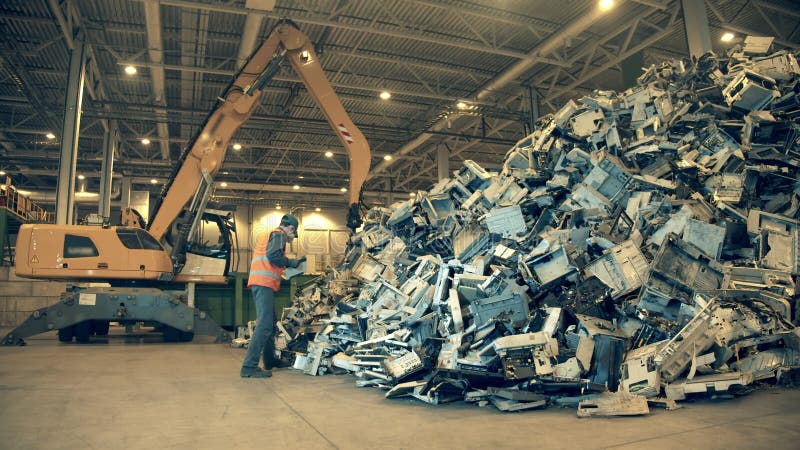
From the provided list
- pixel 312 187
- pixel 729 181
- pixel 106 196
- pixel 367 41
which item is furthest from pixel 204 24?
pixel 312 187

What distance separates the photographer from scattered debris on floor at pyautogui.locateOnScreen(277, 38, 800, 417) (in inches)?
150

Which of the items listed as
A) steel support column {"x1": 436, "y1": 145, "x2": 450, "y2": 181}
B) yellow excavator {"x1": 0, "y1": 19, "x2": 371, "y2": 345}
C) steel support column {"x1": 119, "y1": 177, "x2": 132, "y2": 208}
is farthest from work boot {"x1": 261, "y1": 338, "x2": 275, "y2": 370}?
steel support column {"x1": 119, "y1": 177, "x2": 132, "y2": 208}

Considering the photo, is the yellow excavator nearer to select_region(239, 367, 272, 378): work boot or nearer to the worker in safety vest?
the worker in safety vest

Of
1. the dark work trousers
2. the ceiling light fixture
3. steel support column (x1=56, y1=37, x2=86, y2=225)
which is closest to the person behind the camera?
the dark work trousers

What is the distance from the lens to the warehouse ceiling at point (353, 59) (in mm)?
10367

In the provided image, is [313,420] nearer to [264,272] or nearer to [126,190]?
[264,272]

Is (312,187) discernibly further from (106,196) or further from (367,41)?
(367,41)

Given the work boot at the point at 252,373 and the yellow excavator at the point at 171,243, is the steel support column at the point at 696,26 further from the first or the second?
the work boot at the point at 252,373

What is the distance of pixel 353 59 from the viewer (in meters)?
12.6

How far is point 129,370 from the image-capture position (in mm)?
5652

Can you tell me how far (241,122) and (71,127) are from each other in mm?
4437

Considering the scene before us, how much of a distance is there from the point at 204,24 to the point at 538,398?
33.7ft

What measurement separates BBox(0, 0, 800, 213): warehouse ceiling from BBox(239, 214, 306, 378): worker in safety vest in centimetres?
576

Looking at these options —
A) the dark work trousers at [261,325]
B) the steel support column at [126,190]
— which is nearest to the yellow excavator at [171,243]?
the dark work trousers at [261,325]
